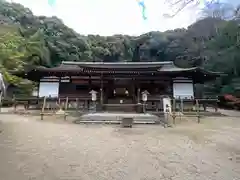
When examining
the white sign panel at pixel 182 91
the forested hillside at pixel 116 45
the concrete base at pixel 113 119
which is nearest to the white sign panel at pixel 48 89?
the forested hillside at pixel 116 45

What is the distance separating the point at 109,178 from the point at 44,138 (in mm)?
3758

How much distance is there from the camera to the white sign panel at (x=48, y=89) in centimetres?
1851

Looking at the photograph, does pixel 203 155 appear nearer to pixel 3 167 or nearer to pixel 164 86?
pixel 3 167

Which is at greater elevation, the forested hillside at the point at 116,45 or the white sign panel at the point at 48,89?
the forested hillside at the point at 116,45

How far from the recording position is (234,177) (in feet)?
12.3

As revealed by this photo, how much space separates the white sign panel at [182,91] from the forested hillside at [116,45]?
8.00 metres

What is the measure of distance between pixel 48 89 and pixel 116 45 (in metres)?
26.3

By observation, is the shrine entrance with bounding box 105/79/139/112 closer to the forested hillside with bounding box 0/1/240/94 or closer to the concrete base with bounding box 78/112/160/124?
the concrete base with bounding box 78/112/160/124

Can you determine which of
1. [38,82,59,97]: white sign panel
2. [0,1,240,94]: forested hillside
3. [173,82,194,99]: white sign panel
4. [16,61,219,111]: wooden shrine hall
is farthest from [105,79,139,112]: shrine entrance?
[0,1,240,94]: forested hillside

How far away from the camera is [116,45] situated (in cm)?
4275

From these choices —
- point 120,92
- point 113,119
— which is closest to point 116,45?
point 120,92

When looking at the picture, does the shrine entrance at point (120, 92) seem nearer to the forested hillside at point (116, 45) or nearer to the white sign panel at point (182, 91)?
the white sign panel at point (182, 91)

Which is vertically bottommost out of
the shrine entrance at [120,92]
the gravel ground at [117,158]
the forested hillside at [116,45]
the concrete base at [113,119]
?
the gravel ground at [117,158]

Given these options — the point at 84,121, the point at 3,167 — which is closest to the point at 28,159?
the point at 3,167
